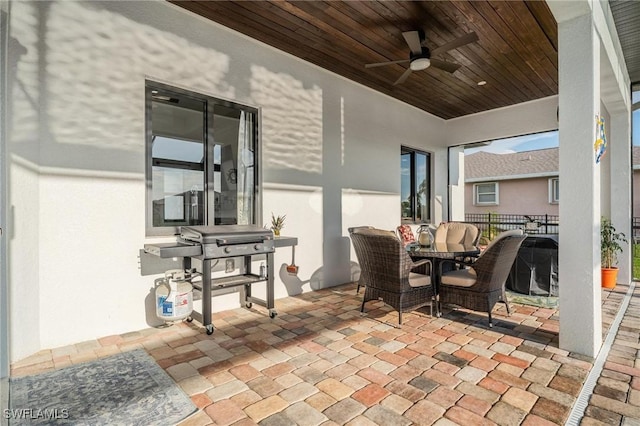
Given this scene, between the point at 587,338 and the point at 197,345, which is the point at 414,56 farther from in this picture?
the point at 197,345

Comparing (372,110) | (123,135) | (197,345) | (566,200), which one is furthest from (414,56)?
(197,345)

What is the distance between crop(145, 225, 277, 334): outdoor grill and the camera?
3.14 m

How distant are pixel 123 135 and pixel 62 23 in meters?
1.00

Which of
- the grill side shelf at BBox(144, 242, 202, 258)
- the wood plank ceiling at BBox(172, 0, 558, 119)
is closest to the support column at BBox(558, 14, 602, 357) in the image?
the wood plank ceiling at BBox(172, 0, 558, 119)

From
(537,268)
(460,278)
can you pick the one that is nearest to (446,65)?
(460,278)

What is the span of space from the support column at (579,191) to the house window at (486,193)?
497 inches

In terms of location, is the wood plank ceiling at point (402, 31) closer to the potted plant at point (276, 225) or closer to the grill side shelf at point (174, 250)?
the potted plant at point (276, 225)

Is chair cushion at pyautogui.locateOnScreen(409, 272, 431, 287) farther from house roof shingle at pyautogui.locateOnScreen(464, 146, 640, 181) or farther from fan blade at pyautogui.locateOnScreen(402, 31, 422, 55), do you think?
house roof shingle at pyautogui.locateOnScreen(464, 146, 640, 181)

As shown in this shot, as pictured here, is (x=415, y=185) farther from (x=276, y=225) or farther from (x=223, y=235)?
(x=223, y=235)

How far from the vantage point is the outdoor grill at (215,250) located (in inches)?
124

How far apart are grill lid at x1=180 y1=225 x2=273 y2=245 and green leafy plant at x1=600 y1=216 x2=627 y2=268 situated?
4.92 meters

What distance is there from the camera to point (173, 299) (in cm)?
317

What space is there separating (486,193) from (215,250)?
1412cm

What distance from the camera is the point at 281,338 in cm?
310
